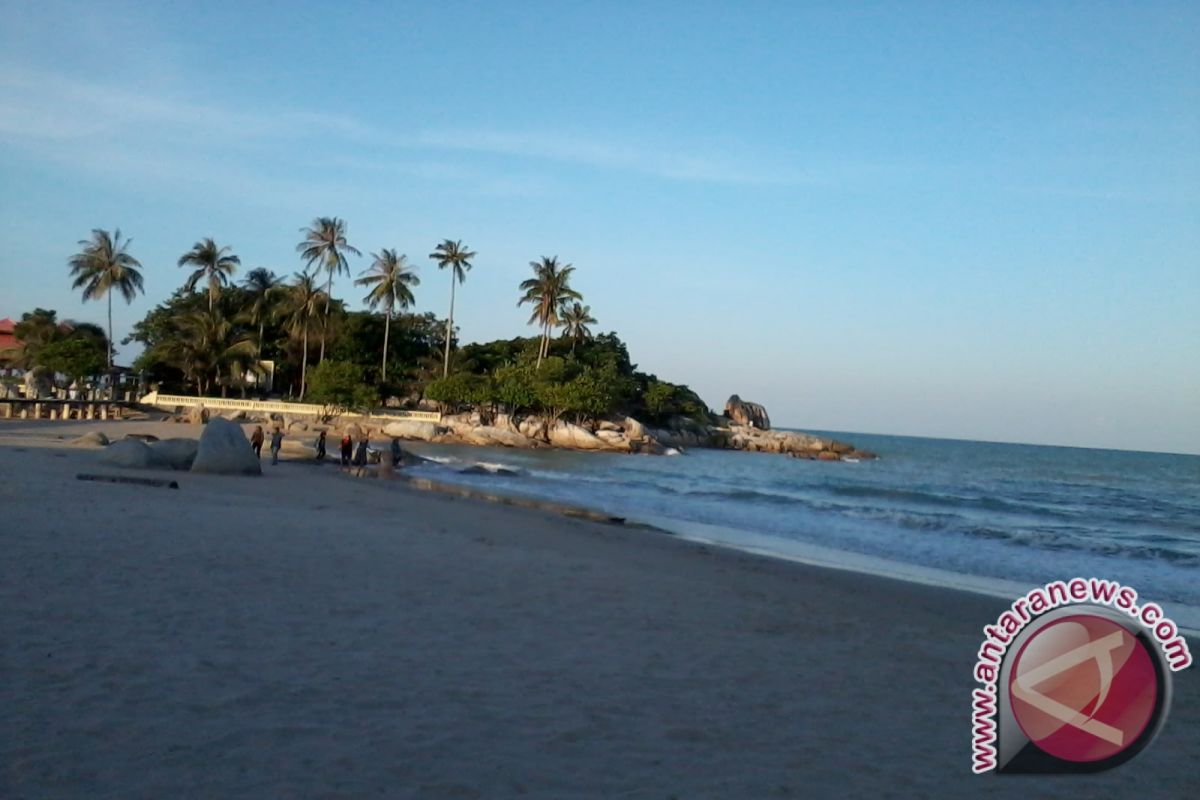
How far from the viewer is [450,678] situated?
5910 mm

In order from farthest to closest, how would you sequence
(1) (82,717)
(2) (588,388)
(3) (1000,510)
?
(2) (588,388) → (3) (1000,510) → (1) (82,717)

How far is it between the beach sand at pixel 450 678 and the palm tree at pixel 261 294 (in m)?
58.0

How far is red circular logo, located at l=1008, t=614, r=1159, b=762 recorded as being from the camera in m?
3.51

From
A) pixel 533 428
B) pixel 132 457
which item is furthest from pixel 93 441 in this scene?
pixel 533 428

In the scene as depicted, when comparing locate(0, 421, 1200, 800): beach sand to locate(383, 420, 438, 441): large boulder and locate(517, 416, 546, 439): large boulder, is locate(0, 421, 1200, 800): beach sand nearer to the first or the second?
locate(383, 420, 438, 441): large boulder

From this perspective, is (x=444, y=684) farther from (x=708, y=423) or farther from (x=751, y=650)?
(x=708, y=423)

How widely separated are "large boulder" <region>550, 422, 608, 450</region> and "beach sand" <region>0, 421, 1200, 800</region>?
5296cm

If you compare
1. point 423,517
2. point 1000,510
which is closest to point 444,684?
point 423,517

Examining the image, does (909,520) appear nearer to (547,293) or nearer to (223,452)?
(223,452)

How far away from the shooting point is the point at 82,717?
15.0 ft

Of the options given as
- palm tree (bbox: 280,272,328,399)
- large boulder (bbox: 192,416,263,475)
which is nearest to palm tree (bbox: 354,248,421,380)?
palm tree (bbox: 280,272,328,399)

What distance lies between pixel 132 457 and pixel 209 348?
150ft

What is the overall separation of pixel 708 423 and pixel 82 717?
81.6 meters

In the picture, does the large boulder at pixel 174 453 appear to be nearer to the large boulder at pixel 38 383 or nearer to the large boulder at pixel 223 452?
the large boulder at pixel 223 452
